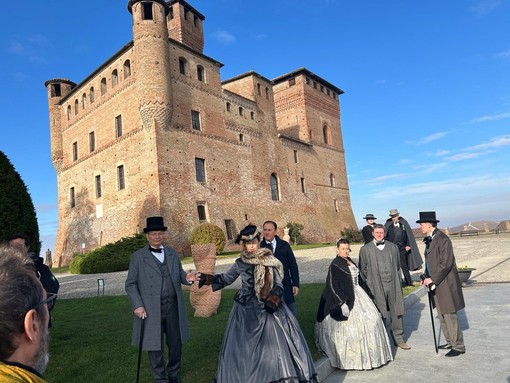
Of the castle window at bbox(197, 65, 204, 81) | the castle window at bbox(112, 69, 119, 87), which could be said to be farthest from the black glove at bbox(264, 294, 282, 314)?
the castle window at bbox(112, 69, 119, 87)

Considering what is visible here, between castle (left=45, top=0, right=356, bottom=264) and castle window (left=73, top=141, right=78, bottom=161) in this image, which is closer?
castle (left=45, top=0, right=356, bottom=264)

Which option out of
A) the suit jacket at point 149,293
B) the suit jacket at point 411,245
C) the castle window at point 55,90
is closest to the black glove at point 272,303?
the suit jacket at point 149,293

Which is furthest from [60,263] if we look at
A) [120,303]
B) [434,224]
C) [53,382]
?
[434,224]

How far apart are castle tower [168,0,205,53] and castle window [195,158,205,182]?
9.69 m

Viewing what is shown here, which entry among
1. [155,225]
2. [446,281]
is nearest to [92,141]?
[155,225]

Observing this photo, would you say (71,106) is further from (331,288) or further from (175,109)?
(331,288)

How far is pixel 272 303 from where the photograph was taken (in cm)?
387

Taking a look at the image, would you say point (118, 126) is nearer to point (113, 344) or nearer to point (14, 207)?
point (14, 207)

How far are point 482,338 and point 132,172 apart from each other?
21.9 m

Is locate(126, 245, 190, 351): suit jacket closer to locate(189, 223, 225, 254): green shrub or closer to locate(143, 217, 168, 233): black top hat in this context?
locate(143, 217, 168, 233): black top hat

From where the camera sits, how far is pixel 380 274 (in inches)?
230

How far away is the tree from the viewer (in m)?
7.20

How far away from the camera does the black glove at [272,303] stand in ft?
12.7

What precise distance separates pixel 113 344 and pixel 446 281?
5089 millimetres
